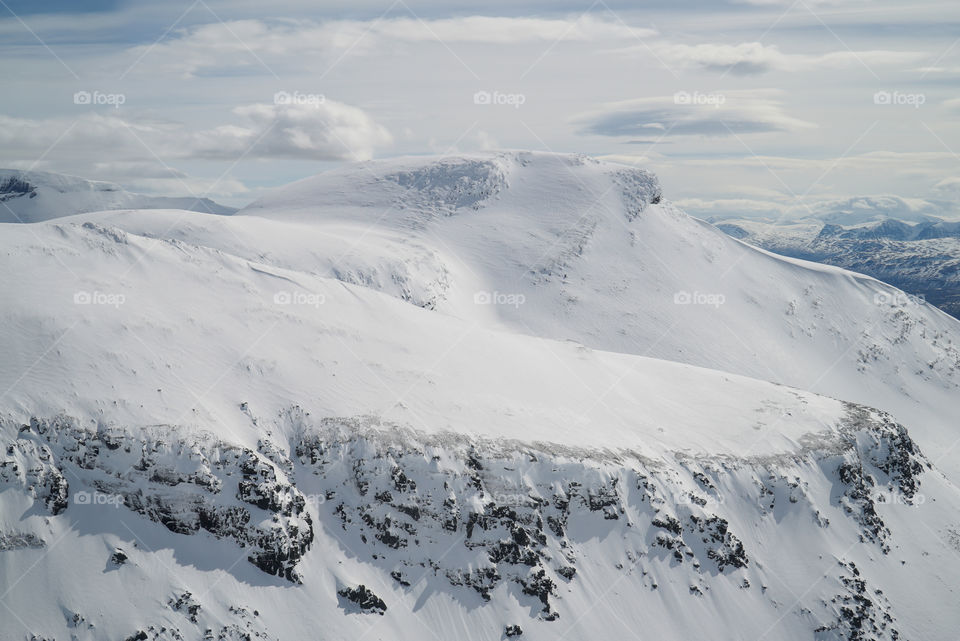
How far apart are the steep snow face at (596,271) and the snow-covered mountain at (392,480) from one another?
28559mm

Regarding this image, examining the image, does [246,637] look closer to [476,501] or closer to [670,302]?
[476,501]

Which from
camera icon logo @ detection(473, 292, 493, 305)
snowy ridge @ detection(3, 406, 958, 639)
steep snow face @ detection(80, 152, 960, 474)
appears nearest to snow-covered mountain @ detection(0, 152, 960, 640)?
snowy ridge @ detection(3, 406, 958, 639)

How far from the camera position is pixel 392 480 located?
125 ft

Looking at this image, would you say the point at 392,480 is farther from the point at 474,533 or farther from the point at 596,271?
the point at 596,271

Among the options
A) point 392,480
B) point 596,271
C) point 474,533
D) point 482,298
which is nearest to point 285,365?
point 392,480

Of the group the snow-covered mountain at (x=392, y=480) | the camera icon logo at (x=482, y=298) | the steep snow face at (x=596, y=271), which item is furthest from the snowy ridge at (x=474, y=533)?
the camera icon logo at (x=482, y=298)

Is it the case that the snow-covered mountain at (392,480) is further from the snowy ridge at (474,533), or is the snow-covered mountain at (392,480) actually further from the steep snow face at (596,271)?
the steep snow face at (596,271)

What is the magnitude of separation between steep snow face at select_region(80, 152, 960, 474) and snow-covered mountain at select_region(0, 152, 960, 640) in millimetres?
28559

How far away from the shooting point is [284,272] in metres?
54.6

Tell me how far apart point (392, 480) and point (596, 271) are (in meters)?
76.2

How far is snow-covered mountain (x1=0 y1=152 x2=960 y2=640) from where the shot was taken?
105 feet

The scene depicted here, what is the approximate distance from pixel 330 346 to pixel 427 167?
92.4 m

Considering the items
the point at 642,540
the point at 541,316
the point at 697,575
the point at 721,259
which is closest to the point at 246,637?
the point at 642,540

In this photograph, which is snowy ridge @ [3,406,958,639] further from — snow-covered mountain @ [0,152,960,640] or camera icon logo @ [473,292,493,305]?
camera icon logo @ [473,292,493,305]
